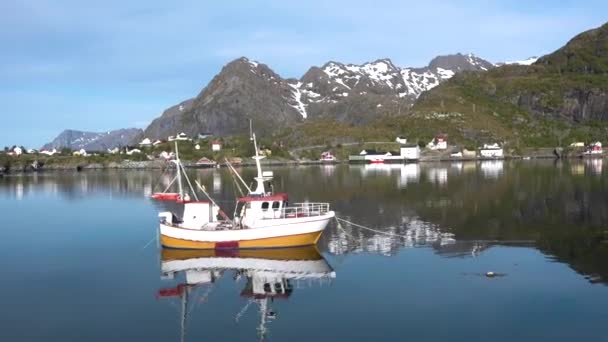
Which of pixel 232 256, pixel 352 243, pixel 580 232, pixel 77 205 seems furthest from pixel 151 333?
pixel 77 205

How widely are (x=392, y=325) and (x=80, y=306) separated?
47.5 feet

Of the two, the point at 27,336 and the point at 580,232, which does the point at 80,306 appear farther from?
the point at 580,232

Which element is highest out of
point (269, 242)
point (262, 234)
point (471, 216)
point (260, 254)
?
point (262, 234)

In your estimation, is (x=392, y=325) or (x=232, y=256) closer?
(x=392, y=325)

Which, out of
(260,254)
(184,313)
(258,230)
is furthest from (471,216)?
(184,313)

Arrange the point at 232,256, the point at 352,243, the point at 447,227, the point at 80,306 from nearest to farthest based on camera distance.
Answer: the point at 80,306
the point at 232,256
the point at 352,243
the point at 447,227

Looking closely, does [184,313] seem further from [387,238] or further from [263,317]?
[387,238]

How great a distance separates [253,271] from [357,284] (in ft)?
21.2

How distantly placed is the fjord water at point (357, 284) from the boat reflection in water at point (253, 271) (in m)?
0.18

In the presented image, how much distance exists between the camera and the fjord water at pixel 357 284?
24.1 meters

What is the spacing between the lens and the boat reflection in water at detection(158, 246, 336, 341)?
28844mm

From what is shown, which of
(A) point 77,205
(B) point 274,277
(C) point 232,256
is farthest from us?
(A) point 77,205

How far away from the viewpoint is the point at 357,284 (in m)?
30.4

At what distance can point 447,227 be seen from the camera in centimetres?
4706
